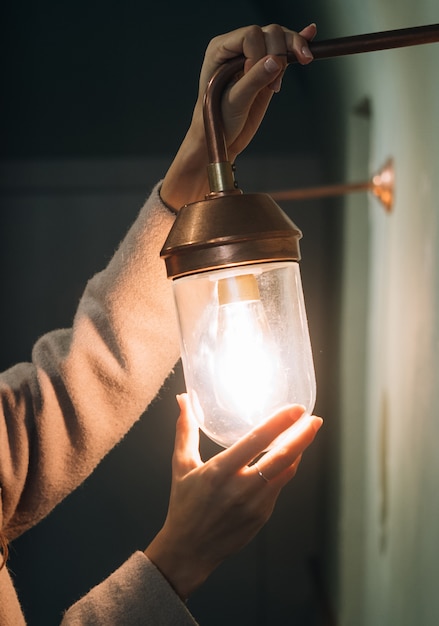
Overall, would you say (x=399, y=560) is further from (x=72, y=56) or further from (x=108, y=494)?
(x=72, y=56)

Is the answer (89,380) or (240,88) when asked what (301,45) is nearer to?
(240,88)

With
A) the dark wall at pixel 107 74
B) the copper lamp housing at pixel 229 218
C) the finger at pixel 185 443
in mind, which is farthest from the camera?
the dark wall at pixel 107 74

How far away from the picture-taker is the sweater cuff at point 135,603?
520 mm

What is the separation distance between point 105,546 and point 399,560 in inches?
37.8

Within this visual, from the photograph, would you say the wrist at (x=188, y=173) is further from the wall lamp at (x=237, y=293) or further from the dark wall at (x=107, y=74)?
the dark wall at (x=107, y=74)

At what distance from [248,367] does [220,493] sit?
0.08 metres

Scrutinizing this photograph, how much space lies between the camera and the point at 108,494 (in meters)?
1.65

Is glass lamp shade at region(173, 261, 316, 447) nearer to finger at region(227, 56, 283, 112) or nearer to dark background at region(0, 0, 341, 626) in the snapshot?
finger at region(227, 56, 283, 112)

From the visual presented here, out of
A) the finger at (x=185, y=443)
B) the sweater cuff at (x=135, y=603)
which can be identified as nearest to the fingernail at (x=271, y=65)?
the finger at (x=185, y=443)

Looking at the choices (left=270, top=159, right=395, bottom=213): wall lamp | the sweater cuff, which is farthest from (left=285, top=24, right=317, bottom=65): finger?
(left=270, top=159, right=395, bottom=213): wall lamp

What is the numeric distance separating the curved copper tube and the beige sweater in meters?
0.22

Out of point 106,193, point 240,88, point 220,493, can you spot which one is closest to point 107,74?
point 106,193

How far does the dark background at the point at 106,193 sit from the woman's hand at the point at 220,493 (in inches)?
43.5

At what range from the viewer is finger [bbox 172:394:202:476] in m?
0.52
